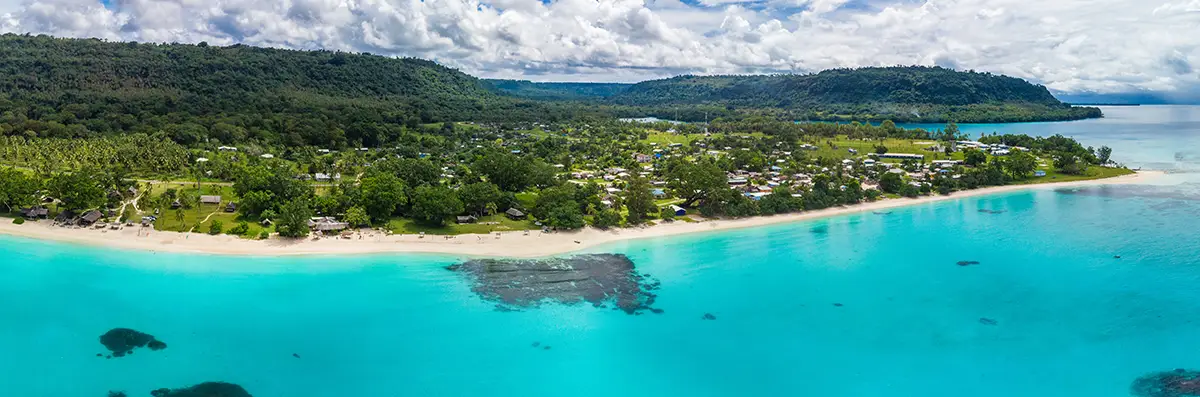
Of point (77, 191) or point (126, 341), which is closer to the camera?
point (126, 341)

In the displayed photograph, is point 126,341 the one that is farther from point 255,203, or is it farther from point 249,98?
point 249,98

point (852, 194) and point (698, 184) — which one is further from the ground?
point (698, 184)

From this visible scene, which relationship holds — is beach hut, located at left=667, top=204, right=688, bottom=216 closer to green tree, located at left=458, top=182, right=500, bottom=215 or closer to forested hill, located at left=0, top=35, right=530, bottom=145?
green tree, located at left=458, top=182, right=500, bottom=215

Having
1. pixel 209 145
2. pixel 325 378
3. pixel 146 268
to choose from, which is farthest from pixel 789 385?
pixel 209 145

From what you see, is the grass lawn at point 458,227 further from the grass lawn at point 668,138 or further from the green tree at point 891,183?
the grass lawn at point 668,138

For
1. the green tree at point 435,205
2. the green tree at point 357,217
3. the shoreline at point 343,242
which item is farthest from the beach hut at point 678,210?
the green tree at point 357,217

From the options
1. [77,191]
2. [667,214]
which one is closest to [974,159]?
[667,214]
